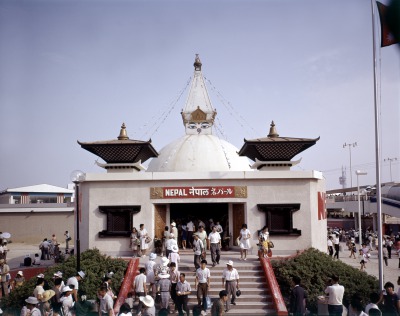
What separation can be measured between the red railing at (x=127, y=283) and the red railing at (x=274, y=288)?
16.4 feet

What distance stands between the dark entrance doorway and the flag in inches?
462

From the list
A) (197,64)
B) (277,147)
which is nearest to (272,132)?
(277,147)

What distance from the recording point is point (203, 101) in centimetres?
3148

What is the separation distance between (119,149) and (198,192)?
468 centimetres

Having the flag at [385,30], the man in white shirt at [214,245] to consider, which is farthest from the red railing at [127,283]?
the flag at [385,30]

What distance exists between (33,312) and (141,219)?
400 inches

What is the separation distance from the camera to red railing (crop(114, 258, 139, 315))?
13656mm

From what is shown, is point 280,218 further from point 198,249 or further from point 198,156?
point 198,156

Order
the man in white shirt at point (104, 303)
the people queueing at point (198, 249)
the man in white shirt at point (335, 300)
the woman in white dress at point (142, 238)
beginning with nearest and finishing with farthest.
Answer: the man in white shirt at point (104, 303) → the man in white shirt at point (335, 300) → the people queueing at point (198, 249) → the woman in white dress at point (142, 238)

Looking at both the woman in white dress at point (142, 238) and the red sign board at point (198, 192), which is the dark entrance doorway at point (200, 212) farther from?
the woman in white dress at point (142, 238)

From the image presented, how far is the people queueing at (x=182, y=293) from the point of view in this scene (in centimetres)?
1269

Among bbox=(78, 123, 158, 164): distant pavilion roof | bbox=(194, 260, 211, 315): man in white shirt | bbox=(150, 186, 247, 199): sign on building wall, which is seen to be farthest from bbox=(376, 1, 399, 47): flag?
bbox=(78, 123, 158, 164): distant pavilion roof

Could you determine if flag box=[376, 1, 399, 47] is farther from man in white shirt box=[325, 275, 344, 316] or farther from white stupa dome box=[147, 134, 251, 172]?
white stupa dome box=[147, 134, 251, 172]

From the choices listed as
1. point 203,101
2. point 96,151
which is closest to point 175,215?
point 96,151
